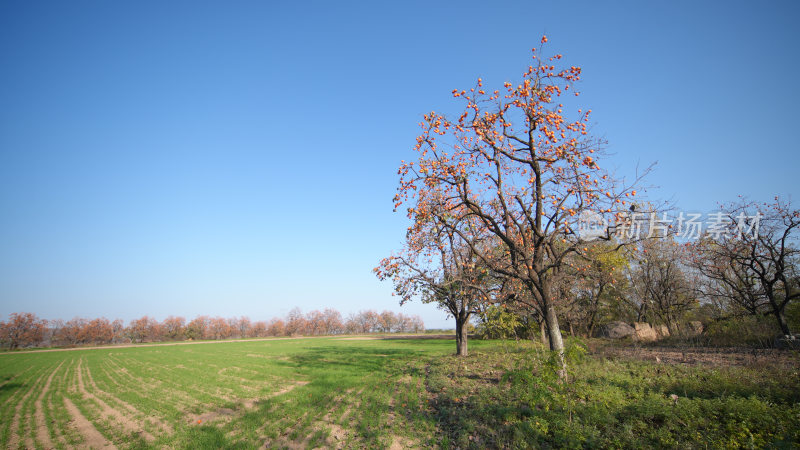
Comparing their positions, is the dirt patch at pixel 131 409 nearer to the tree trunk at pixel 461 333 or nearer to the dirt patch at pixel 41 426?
the dirt patch at pixel 41 426

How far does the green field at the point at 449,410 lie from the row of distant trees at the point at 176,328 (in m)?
102

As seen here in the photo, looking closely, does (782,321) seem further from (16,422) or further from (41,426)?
(16,422)

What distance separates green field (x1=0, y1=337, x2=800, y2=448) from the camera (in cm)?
698

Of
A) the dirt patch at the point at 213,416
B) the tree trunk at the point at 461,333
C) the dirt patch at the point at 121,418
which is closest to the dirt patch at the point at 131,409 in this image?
the dirt patch at the point at 121,418

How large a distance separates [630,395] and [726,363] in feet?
24.4

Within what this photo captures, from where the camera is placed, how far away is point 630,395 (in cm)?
947

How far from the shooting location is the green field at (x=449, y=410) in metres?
6.98

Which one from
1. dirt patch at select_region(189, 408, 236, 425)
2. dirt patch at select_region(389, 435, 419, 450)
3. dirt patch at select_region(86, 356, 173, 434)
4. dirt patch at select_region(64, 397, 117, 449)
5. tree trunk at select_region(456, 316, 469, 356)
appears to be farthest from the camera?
tree trunk at select_region(456, 316, 469, 356)

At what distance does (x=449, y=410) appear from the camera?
10320 mm

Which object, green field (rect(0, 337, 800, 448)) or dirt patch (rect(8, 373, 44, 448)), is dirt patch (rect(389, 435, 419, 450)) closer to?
green field (rect(0, 337, 800, 448))

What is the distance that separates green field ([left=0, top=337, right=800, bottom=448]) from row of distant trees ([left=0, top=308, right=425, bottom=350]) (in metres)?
102

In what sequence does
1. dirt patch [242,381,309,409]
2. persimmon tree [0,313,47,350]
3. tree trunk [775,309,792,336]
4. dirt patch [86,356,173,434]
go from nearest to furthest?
dirt patch [86,356,173,434]
dirt patch [242,381,309,409]
tree trunk [775,309,792,336]
persimmon tree [0,313,47,350]

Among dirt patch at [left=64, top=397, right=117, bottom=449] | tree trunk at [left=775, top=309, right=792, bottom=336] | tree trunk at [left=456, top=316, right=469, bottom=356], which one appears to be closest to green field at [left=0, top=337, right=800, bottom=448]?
dirt patch at [left=64, top=397, right=117, bottom=449]

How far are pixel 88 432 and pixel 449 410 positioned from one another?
41.4 feet
